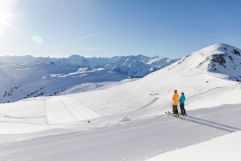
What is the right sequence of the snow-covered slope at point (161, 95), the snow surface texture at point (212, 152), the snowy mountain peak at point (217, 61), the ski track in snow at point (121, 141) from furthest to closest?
the snowy mountain peak at point (217, 61), the snow-covered slope at point (161, 95), the ski track in snow at point (121, 141), the snow surface texture at point (212, 152)

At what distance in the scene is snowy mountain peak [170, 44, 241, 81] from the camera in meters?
86.6

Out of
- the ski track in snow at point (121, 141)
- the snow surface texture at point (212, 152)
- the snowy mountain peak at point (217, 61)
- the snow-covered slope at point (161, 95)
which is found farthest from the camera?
the snowy mountain peak at point (217, 61)

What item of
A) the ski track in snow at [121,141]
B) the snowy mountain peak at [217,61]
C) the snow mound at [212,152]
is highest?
the snowy mountain peak at [217,61]

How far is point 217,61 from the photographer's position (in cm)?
9162

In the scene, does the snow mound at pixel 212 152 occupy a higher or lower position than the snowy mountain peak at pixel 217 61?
lower

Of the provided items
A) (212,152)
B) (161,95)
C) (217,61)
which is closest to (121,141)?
(212,152)

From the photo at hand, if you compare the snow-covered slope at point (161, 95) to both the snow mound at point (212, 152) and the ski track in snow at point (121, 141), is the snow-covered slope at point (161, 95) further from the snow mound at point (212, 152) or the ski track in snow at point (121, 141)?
the snow mound at point (212, 152)

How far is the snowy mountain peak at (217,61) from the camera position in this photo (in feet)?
284

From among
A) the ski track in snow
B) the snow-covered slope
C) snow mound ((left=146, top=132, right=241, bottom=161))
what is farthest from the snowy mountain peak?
snow mound ((left=146, top=132, right=241, bottom=161))

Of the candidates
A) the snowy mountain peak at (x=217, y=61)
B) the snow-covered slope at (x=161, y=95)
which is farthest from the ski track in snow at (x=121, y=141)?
the snowy mountain peak at (x=217, y=61)

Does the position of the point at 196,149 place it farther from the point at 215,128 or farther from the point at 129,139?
the point at 215,128

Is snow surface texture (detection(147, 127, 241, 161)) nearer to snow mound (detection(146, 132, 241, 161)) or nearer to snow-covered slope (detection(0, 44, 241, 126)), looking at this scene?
snow mound (detection(146, 132, 241, 161))

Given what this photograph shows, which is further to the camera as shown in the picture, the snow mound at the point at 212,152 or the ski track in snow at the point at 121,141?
the ski track in snow at the point at 121,141

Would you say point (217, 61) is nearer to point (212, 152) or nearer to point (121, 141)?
point (121, 141)
